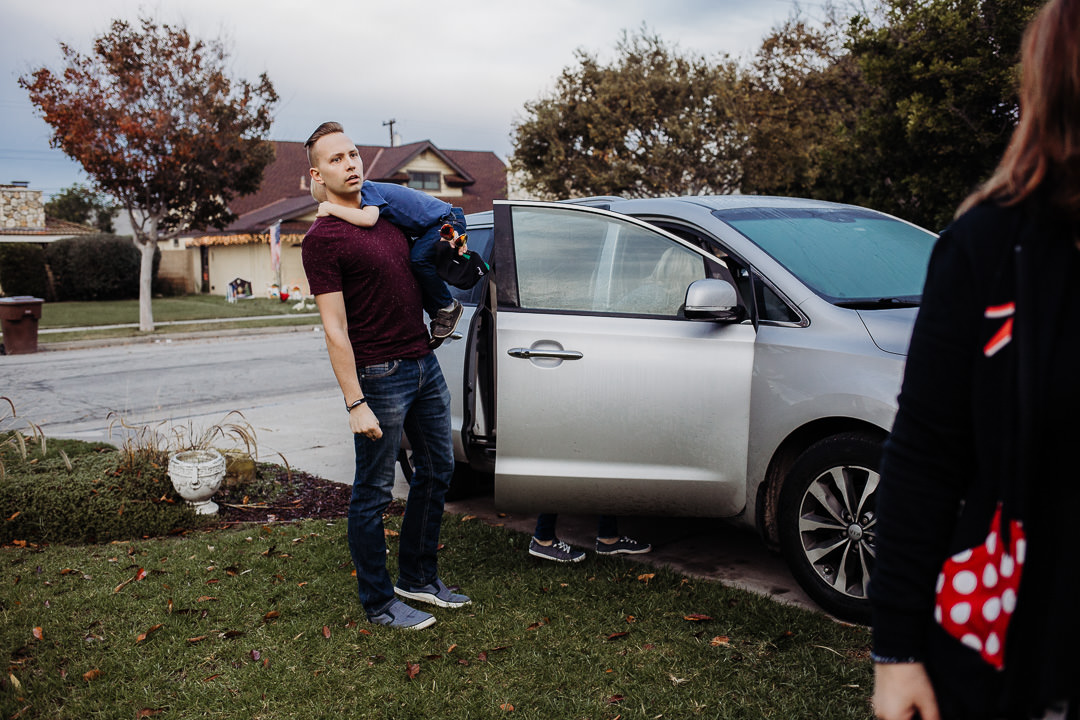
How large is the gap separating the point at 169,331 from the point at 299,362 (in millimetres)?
7020

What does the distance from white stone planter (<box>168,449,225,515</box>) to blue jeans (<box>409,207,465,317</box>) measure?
2.31 m

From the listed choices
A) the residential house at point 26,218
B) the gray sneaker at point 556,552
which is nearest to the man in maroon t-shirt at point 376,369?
the gray sneaker at point 556,552

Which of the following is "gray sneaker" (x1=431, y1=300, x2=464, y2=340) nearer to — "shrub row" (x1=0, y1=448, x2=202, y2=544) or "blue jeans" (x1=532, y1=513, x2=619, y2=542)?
"blue jeans" (x1=532, y1=513, x2=619, y2=542)

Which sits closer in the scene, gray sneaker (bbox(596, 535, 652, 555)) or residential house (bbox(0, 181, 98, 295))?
gray sneaker (bbox(596, 535, 652, 555))

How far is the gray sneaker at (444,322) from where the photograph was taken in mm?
3965

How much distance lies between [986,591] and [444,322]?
2.96 metres

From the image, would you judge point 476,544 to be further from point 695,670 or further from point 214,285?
point 214,285

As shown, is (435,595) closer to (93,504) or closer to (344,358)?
(344,358)

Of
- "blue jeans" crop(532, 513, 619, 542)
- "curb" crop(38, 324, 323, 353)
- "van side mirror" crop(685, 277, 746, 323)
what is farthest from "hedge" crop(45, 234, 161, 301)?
"van side mirror" crop(685, 277, 746, 323)

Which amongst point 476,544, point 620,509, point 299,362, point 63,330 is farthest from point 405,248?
point 63,330

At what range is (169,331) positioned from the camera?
19.3 metres

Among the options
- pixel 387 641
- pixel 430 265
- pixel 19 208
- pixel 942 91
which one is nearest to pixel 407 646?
pixel 387 641

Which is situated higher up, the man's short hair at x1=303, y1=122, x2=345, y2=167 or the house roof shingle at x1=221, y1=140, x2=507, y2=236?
the house roof shingle at x1=221, y1=140, x2=507, y2=236

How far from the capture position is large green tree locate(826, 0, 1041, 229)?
1213cm
